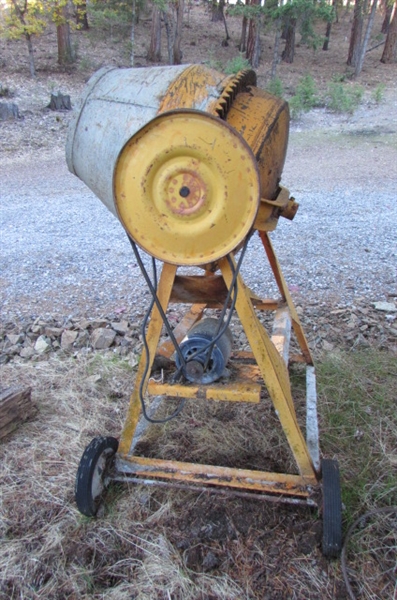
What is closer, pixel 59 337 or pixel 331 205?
pixel 59 337

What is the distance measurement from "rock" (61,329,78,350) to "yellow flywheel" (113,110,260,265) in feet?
6.55

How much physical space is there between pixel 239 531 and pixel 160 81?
2.05 m

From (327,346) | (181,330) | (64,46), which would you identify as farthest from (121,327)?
(64,46)

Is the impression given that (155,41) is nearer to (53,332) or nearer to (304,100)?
(304,100)

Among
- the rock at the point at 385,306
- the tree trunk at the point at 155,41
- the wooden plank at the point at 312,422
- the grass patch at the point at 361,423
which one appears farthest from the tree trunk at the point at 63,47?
the wooden plank at the point at 312,422

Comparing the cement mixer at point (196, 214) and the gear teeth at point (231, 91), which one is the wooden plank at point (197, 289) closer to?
the cement mixer at point (196, 214)

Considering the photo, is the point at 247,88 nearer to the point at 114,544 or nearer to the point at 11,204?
the point at 114,544

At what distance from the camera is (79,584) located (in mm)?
2047

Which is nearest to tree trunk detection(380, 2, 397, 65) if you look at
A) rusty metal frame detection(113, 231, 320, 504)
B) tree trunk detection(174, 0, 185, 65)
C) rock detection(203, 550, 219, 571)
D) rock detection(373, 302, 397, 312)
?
tree trunk detection(174, 0, 185, 65)

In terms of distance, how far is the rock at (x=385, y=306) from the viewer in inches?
162

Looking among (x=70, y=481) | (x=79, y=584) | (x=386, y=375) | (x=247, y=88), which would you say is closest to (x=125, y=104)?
(x=247, y=88)

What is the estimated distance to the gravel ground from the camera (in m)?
4.47

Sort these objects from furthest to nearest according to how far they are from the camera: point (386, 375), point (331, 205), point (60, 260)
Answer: point (331, 205) → point (60, 260) → point (386, 375)

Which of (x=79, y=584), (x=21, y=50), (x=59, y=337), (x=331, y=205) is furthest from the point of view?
(x=21, y=50)
